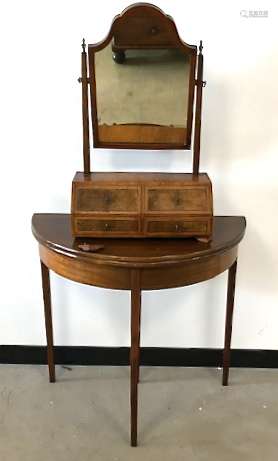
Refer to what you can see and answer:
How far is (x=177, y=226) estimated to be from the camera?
5.27 ft

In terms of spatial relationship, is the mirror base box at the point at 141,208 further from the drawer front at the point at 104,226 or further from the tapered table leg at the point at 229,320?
the tapered table leg at the point at 229,320

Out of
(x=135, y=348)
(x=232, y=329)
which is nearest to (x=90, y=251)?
(x=135, y=348)

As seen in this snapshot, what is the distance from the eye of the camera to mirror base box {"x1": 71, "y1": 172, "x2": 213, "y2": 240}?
1.60 meters

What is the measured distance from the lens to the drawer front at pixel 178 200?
160cm

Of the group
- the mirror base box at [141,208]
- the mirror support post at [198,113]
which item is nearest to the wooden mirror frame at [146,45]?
the mirror support post at [198,113]

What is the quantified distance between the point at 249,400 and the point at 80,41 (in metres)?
1.40

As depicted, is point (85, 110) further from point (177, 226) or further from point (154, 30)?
point (177, 226)

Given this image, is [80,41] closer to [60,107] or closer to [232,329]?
[60,107]

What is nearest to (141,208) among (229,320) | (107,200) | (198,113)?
(107,200)

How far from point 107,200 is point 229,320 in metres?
0.68

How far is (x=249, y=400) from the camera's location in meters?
1.98

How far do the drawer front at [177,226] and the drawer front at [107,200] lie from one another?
7cm

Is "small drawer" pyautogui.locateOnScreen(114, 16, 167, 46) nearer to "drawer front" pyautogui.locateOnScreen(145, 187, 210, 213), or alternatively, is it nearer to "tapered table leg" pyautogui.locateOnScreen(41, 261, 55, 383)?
"drawer front" pyautogui.locateOnScreen(145, 187, 210, 213)

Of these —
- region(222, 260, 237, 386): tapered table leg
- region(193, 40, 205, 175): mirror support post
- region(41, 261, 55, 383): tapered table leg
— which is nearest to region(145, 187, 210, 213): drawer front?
region(193, 40, 205, 175): mirror support post
